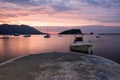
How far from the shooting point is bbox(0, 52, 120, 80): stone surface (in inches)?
184

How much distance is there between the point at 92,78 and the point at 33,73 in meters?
1.27

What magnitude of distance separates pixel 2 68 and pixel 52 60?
49.6 inches

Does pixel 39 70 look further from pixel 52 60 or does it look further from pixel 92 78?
pixel 92 78

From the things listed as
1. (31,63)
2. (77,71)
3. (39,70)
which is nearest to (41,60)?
(31,63)

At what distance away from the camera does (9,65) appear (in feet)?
18.9

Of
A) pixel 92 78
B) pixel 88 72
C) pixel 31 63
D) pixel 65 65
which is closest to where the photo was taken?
pixel 92 78

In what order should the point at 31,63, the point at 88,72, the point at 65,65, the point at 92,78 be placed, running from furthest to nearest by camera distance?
1. the point at 31,63
2. the point at 65,65
3. the point at 88,72
4. the point at 92,78

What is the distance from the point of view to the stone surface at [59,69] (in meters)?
4.66

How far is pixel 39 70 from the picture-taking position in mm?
4996

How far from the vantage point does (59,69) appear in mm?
4988

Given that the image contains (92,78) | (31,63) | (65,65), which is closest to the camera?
(92,78)

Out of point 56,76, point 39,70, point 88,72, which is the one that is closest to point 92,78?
point 88,72

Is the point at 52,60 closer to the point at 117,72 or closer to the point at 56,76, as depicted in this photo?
the point at 56,76

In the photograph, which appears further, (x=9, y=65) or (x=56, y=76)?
(x=9, y=65)
